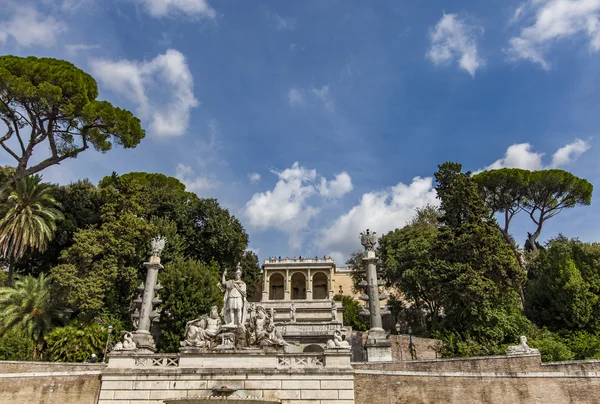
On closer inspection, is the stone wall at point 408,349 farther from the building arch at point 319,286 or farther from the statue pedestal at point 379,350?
the building arch at point 319,286

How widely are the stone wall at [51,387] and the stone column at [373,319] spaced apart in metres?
11.7

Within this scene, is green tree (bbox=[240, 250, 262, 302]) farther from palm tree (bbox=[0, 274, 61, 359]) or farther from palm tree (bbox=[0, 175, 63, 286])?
palm tree (bbox=[0, 274, 61, 359])

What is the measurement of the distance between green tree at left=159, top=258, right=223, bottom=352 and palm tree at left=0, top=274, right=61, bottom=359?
5984 mm

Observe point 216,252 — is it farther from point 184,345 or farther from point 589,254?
point 589,254

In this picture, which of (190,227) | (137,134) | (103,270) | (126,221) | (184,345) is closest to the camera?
(184,345)

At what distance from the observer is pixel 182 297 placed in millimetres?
26750

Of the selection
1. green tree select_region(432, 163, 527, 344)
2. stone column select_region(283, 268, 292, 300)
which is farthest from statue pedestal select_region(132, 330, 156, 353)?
stone column select_region(283, 268, 292, 300)

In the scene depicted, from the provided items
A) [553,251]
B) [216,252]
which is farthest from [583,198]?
[216,252]

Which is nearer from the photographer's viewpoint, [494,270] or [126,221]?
[494,270]

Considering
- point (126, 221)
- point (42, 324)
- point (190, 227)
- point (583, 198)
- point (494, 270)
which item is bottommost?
point (42, 324)

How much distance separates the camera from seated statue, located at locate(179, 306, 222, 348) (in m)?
17.5

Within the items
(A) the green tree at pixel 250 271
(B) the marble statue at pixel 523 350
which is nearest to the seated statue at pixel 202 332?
(B) the marble statue at pixel 523 350

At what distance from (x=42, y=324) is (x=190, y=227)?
13876 millimetres

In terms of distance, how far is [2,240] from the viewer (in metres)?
25.9
